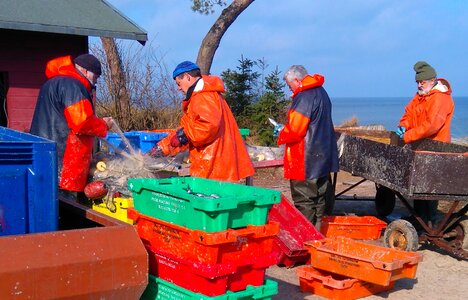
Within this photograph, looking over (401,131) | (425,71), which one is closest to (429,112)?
(425,71)

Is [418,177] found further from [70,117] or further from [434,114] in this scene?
[70,117]

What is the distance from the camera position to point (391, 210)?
920cm

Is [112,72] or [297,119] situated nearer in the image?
[297,119]

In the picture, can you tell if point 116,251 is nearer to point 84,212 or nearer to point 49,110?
point 84,212

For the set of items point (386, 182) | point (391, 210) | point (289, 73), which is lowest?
point (391, 210)

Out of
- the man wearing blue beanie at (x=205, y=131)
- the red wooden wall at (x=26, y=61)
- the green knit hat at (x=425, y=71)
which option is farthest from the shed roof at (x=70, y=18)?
the green knit hat at (x=425, y=71)

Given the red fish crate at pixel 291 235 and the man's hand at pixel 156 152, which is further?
the red fish crate at pixel 291 235

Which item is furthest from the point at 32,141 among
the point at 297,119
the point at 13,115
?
the point at 13,115

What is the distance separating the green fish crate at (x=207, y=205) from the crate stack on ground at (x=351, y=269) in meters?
2.02

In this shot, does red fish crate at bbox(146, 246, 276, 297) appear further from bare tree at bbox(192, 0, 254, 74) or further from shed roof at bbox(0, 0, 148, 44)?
bare tree at bbox(192, 0, 254, 74)

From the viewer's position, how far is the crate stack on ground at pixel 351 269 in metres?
5.58

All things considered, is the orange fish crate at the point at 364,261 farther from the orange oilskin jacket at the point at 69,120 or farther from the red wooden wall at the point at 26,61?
the red wooden wall at the point at 26,61

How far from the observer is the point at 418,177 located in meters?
6.68

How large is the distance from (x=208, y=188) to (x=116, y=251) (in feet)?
4.08
